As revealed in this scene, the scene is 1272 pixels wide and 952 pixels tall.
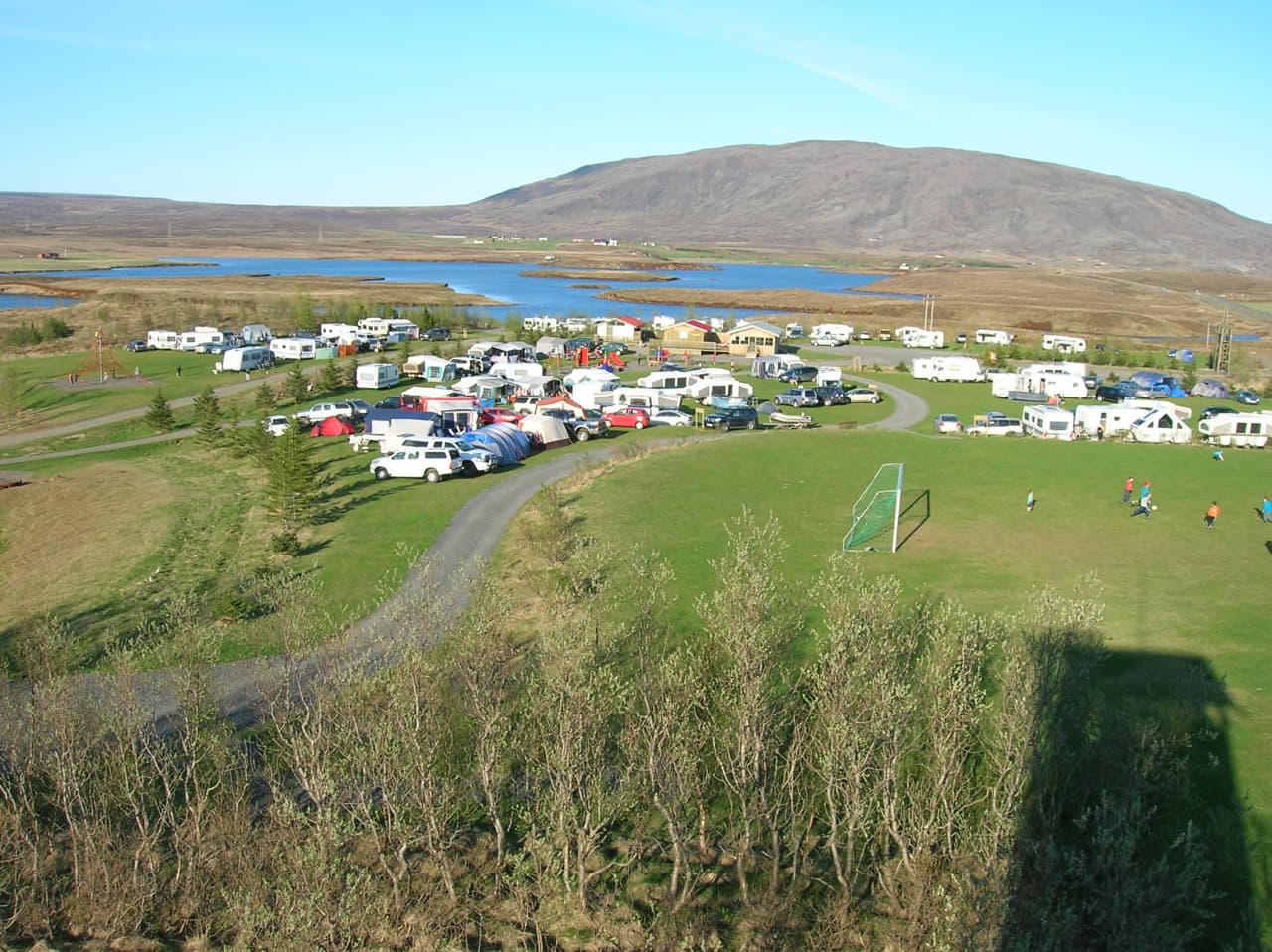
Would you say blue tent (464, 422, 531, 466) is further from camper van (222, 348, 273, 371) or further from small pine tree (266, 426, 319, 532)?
camper van (222, 348, 273, 371)

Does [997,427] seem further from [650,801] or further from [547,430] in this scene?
[650,801]

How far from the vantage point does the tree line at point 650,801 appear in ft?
38.2

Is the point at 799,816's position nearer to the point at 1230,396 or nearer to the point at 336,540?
the point at 336,540

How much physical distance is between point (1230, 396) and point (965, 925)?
50.6 m

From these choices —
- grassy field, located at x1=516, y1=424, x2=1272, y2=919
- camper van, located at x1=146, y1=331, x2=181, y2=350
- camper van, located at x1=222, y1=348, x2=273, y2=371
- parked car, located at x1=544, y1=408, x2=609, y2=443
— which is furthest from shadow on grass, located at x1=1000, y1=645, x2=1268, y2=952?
camper van, located at x1=146, y1=331, x2=181, y2=350

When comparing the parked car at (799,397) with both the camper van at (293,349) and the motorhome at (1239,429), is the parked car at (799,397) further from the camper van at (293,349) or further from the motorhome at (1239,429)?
the camper van at (293,349)

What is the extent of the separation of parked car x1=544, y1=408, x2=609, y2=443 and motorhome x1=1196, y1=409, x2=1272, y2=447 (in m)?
24.6

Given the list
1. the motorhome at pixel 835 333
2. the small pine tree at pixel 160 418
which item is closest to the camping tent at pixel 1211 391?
the motorhome at pixel 835 333

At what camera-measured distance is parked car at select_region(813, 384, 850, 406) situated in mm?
48250

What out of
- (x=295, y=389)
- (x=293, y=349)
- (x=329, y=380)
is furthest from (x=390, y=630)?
(x=293, y=349)

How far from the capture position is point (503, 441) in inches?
1419

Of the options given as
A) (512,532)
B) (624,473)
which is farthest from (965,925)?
(624,473)

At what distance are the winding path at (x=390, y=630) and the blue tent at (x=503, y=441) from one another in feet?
3.68

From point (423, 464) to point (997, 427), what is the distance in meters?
23.7
